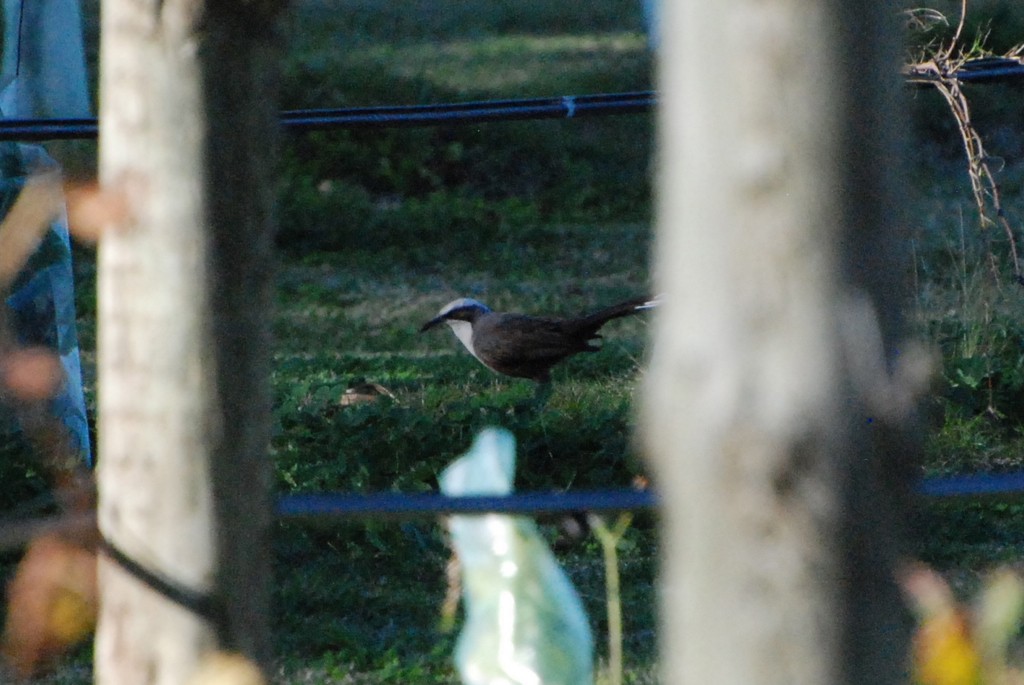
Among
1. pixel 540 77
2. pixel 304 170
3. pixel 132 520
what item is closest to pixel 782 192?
pixel 132 520

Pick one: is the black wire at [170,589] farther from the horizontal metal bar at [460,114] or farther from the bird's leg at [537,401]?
the bird's leg at [537,401]

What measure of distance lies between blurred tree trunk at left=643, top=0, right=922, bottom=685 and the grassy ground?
0.49 m

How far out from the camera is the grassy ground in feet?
14.5

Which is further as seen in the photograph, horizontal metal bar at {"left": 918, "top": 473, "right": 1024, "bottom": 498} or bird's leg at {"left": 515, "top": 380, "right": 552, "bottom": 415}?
bird's leg at {"left": 515, "top": 380, "right": 552, "bottom": 415}

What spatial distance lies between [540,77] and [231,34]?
42.8ft

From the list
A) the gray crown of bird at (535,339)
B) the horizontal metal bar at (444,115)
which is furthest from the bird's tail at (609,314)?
the horizontal metal bar at (444,115)

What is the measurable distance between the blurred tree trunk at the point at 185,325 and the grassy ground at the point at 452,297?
189mm

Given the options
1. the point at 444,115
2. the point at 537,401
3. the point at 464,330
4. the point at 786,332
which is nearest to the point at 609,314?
the point at 537,401

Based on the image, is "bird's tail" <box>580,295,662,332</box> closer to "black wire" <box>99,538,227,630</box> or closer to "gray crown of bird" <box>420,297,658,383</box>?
"gray crown of bird" <box>420,297,658,383</box>

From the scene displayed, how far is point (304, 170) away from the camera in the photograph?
38.1 feet

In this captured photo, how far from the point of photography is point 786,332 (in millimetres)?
1249

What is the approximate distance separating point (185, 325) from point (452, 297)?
255 inches

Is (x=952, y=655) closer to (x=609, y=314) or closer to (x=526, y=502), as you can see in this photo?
(x=526, y=502)

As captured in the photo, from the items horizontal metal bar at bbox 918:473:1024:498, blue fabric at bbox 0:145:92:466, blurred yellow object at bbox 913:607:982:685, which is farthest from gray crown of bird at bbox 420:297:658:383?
blurred yellow object at bbox 913:607:982:685
